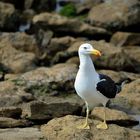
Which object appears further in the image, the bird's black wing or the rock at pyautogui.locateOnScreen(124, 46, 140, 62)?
the rock at pyautogui.locateOnScreen(124, 46, 140, 62)

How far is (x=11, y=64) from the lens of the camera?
65.0ft

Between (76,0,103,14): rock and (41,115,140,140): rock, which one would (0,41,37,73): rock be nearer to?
(41,115,140,140): rock

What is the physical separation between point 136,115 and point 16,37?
377 inches

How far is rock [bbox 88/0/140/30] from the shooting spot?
26750mm

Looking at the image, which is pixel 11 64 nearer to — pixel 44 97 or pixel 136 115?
pixel 44 97

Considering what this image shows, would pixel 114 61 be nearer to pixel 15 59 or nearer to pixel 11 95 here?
pixel 15 59

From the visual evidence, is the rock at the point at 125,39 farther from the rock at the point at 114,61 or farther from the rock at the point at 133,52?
the rock at the point at 114,61

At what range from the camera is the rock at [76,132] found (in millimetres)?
10969

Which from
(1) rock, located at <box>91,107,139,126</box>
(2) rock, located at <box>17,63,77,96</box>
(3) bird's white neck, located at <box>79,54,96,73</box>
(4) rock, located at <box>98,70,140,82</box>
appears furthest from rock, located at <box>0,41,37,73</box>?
(3) bird's white neck, located at <box>79,54,96,73</box>

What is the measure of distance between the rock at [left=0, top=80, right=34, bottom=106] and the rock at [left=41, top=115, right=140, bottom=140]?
10.4 feet

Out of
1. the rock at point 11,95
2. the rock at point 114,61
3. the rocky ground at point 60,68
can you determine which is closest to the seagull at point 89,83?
the rocky ground at point 60,68

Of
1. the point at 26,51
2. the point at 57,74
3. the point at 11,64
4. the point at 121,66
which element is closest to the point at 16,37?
the point at 26,51

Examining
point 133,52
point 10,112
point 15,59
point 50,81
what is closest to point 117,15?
point 133,52

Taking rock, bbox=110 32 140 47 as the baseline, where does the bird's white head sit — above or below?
above
